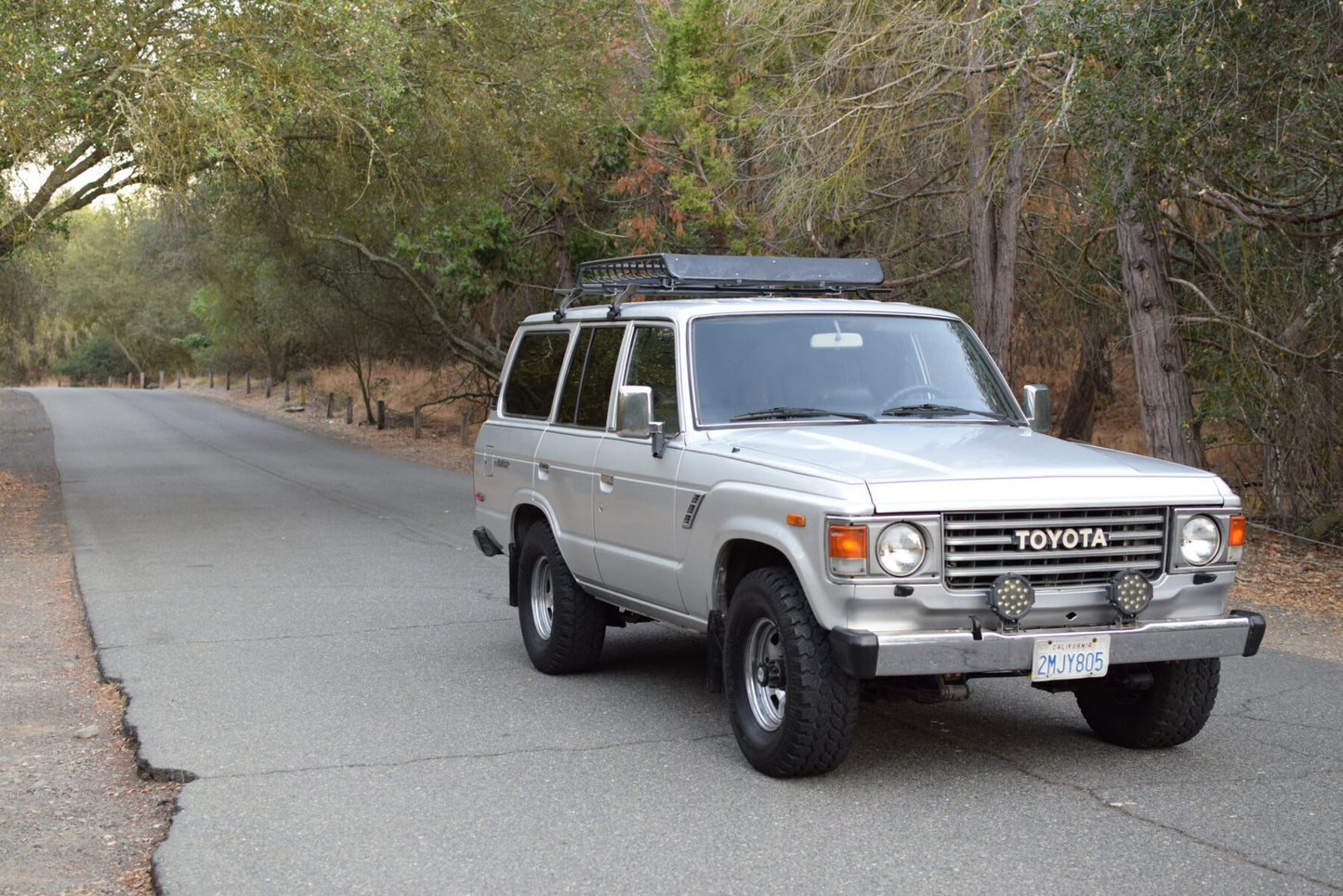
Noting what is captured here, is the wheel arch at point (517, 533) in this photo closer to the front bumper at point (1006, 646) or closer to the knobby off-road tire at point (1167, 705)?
the front bumper at point (1006, 646)

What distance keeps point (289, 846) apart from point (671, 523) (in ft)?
7.55

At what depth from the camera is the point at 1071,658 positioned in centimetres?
540

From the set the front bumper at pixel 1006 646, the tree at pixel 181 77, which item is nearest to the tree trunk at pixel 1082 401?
the tree at pixel 181 77

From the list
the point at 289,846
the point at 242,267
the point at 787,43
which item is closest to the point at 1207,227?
the point at 787,43

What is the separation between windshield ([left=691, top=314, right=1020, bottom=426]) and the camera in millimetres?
6664

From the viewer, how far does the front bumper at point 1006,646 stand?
5172mm

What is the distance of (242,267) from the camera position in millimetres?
31797

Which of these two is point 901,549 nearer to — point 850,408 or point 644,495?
point 850,408

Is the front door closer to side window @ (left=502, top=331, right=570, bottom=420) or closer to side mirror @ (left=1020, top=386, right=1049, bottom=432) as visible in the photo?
side window @ (left=502, top=331, right=570, bottom=420)

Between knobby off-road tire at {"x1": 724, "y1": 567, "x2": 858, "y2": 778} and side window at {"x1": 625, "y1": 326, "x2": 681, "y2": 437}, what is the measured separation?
1159mm

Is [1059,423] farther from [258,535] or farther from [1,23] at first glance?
[1,23]

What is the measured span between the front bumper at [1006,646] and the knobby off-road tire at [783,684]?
199mm

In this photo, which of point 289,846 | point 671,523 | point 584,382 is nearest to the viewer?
point 289,846

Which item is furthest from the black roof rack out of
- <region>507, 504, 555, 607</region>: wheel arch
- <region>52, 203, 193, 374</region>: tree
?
<region>52, 203, 193, 374</region>: tree
